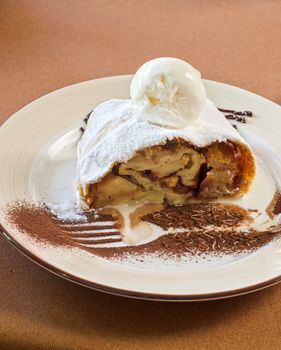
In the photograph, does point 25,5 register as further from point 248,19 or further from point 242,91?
point 242,91

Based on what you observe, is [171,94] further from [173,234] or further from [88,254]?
[88,254]

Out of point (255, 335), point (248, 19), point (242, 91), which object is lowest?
point (255, 335)

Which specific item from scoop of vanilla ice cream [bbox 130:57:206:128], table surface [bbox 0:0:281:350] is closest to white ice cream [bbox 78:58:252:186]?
scoop of vanilla ice cream [bbox 130:57:206:128]

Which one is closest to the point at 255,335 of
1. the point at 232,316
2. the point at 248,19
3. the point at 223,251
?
the point at 232,316

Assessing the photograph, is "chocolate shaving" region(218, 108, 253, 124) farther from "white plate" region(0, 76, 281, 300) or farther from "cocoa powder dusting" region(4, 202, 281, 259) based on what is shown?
"cocoa powder dusting" region(4, 202, 281, 259)

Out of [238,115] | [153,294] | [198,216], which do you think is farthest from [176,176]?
[153,294]

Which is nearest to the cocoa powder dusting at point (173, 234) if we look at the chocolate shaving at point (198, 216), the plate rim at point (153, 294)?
the chocolate shaving at point (198, 216)
